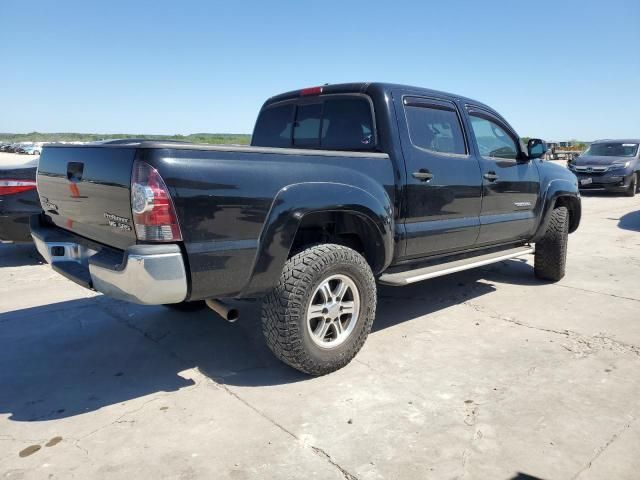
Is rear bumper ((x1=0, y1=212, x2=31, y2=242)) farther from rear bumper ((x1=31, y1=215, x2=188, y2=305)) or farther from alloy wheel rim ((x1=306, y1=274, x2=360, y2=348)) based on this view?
alloy wheel rim ((x1=306, y1=274, x2=360, y2=348))

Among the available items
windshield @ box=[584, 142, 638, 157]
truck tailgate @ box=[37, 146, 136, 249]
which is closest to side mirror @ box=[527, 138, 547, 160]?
truck tailgate @ box=[37, 146, 136, 249]

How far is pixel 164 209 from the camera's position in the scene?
7.88 ft

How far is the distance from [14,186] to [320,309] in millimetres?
4855

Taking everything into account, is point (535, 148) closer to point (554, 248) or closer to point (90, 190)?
point (554, 248)

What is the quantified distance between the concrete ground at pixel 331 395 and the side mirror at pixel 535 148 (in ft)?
4.73

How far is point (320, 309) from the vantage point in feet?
10.1

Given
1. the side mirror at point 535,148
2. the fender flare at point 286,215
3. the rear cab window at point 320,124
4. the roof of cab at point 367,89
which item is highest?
the roof of cab at point 367,89

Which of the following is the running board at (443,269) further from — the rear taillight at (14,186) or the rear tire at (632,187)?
the rear tire at (632,187)

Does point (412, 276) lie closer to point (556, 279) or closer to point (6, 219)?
point (556, 279)

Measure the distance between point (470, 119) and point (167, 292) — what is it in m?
3.18

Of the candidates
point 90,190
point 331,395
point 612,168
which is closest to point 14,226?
point 90,190

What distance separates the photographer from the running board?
3.54 meters

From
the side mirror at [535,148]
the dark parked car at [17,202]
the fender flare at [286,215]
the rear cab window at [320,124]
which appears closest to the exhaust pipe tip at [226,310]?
the fender flare at [286,215]

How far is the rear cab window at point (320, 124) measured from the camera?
3.72m
